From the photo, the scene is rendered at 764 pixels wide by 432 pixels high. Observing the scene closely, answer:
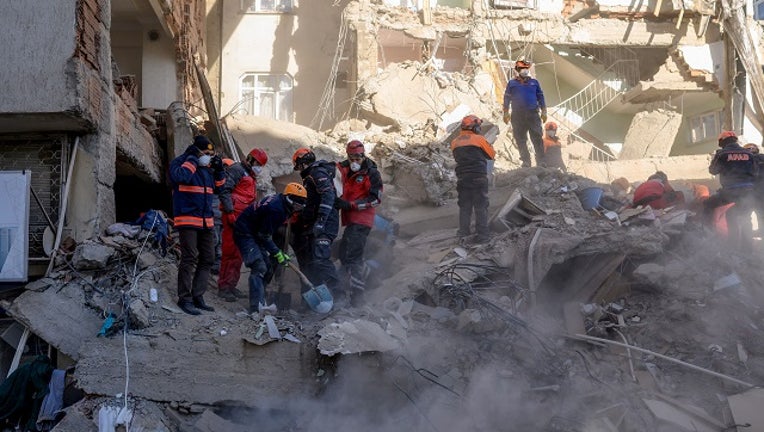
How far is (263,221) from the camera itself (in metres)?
7.23

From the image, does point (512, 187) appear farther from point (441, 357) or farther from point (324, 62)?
point (324, 62)

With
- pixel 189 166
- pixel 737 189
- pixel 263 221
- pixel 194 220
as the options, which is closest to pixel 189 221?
pixel 194 220

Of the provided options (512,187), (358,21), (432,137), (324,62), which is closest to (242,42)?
(324,62)

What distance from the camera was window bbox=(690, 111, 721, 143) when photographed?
18531 mm

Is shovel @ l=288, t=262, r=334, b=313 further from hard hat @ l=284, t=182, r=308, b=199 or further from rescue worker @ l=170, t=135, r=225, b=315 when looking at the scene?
rescue worker @ l=170, t=135, r=225, b=315

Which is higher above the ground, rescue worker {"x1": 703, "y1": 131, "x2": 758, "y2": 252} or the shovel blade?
rescue worker {"x1": 703, "y1": 131, "x2": 758, "y2": 252}

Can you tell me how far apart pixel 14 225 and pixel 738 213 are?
858 centimetres

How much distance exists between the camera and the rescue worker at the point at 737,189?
867 cm

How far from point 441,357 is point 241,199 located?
327cm

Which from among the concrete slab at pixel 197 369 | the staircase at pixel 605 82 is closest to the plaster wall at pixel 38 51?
the concrete slab at pixel 197 369

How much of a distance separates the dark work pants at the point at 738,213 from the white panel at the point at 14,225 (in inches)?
325

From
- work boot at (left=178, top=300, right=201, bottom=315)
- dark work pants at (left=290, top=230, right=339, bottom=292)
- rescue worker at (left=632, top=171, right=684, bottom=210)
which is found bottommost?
work boot at (left=178, top=300, right=201, bottom=315)

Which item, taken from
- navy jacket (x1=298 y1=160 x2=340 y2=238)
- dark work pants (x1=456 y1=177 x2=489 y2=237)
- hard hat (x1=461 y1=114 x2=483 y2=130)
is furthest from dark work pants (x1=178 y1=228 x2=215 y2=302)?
hard hat (x1=461 y1=114 x2=483 y2=130)

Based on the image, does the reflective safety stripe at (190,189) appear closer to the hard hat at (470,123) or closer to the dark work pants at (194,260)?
the dark work pants at (194,260)
